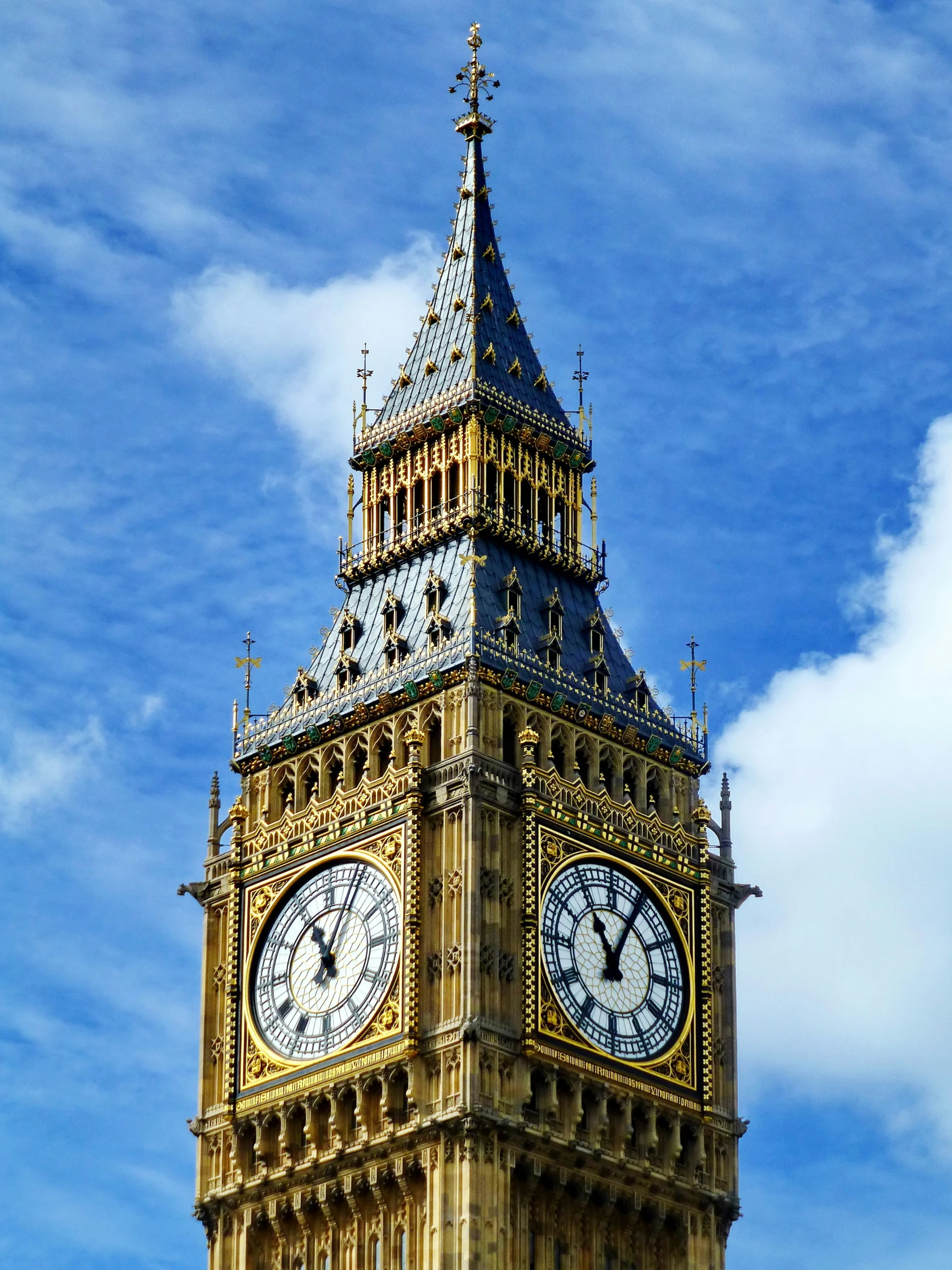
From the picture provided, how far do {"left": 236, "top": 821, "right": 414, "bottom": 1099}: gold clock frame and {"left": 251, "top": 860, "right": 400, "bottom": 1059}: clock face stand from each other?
6.3 inches

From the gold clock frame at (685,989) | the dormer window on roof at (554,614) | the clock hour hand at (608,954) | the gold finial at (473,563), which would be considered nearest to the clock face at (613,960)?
the clock hour hand at (608,954)

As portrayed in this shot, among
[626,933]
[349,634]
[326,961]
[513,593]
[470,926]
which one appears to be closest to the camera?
[470,926]

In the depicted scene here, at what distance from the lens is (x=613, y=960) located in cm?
9706

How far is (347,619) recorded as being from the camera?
103 meters

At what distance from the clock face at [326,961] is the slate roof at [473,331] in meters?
14.5

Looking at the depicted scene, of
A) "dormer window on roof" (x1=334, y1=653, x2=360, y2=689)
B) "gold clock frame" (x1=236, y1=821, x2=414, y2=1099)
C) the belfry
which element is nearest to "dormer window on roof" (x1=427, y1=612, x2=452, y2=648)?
the belfry

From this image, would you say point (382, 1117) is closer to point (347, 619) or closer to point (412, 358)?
point (347, 619)

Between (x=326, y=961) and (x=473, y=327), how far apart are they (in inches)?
735

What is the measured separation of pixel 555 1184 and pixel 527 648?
13.9m

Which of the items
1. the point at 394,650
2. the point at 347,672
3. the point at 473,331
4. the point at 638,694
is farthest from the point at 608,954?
the point at 473,331

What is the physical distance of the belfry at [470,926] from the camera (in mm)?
93750

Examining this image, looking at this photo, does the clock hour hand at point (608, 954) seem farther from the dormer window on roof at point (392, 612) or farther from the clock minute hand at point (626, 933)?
the dormer window on roof at point (392, 612)

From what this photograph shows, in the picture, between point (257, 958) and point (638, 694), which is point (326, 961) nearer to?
point (257, 958)

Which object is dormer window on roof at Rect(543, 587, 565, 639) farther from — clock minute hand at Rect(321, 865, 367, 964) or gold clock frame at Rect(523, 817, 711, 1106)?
clock minute hand at Rect(321, 865, 367, 964)
